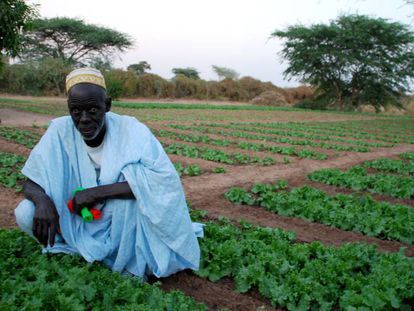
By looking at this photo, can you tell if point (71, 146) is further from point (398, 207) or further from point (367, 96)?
point (367, 96)

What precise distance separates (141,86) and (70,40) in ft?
29.4

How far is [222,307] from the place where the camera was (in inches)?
112

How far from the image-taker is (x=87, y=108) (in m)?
2.80

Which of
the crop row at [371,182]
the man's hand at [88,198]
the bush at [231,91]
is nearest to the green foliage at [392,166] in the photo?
the crop row at [371,182]

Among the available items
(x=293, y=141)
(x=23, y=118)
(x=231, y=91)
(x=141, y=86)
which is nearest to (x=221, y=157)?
(x=293, y=141)

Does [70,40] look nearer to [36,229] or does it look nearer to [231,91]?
[231,91]

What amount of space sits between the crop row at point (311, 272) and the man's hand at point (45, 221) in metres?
1.17

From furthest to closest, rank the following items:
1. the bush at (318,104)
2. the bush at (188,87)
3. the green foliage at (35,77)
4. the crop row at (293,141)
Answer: the bush at (188,87) < the bush at (318,104) < the green foliage at (35,77) < the crop row at (293,141)

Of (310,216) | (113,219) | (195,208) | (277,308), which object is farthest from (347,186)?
(113,219)

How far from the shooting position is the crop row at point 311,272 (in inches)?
111

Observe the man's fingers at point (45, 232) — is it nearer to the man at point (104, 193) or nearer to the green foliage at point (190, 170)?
the man at point (104, 193)

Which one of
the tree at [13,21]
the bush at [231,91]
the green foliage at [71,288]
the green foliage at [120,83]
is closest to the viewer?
the green foliage at [71,288]

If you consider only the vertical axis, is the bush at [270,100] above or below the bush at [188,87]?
below

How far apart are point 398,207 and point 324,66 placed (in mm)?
30805
